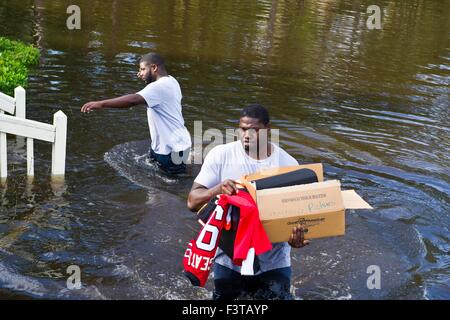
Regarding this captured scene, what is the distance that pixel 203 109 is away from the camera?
12.2m

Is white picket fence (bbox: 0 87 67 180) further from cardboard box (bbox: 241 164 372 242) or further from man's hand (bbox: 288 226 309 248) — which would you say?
man's hand (bbox: 288 226 309 248)

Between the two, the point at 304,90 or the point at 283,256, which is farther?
the point at 304,90

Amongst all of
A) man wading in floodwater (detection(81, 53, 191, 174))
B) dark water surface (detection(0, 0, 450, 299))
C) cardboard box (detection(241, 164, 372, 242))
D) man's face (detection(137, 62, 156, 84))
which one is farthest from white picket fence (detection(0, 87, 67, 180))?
cardboard box (detection(241, 164, 372, 242))

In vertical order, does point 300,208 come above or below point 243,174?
below

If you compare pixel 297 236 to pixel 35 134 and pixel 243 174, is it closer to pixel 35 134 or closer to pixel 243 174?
pixel 243 174

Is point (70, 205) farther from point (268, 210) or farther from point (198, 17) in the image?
point (198, 17)

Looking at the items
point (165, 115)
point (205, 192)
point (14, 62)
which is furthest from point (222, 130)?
point (205, 192)

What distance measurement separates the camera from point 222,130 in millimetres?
11258

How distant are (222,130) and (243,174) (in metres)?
6.23

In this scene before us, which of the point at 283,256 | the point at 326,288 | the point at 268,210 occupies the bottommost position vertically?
the point at 326,288

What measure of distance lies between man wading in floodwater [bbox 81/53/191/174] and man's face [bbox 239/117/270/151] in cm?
330

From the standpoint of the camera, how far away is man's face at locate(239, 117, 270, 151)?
5.00m

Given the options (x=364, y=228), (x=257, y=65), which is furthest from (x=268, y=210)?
(x=257, y=65)
